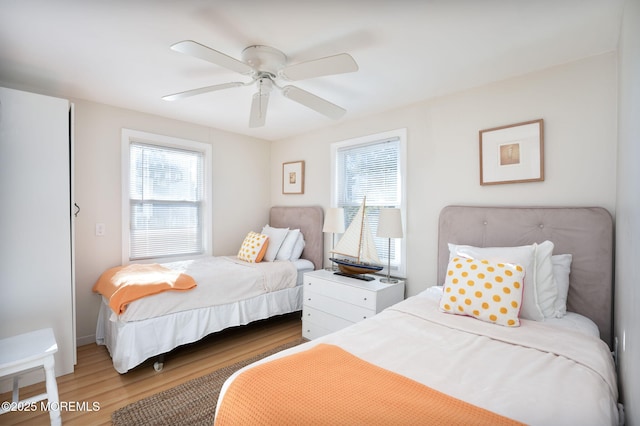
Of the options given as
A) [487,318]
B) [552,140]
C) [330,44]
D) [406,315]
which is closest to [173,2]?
[330,44]

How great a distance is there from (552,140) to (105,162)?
12.9ft

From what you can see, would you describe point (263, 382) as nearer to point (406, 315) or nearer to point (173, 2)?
point (406, 315)

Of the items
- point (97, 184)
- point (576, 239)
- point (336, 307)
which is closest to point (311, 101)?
point (336, 307)

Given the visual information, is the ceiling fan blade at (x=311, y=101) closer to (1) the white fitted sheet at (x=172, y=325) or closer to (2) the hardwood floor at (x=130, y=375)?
(1) the white fitted sheet at (x=172, y=325)

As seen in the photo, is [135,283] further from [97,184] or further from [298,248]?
[298,248]

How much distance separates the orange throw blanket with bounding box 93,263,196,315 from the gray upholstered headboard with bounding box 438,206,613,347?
2.47 m

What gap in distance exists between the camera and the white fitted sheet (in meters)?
2.25

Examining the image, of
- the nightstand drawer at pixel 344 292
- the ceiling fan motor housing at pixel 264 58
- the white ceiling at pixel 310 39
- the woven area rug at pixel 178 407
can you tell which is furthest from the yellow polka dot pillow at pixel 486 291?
the ceiling fan motor housing at pixel 264 58

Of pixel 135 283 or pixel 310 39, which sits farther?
pixel 135 283

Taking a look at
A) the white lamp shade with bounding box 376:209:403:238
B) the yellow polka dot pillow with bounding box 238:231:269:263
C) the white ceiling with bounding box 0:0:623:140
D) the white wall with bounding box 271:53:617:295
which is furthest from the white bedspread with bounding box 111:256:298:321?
the white ceiling with bounding box 0:0:623:140

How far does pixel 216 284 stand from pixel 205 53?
192cm

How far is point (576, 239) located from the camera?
192 centimetres

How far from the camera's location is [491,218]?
7.48 feet

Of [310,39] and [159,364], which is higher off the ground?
[310,39]
